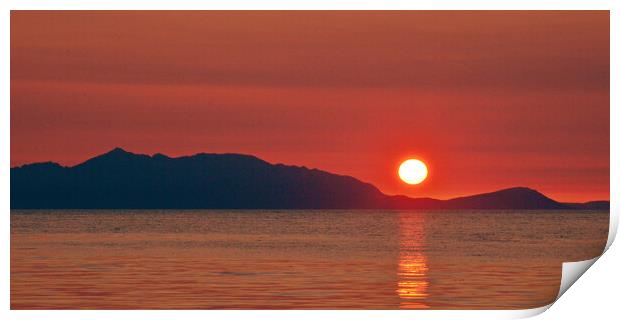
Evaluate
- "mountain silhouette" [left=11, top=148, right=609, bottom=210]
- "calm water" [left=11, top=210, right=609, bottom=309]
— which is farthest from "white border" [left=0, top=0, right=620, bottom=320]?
"mountain silhouette" [left=11, top=148, right=609, bottom=210]

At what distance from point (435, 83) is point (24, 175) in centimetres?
1239

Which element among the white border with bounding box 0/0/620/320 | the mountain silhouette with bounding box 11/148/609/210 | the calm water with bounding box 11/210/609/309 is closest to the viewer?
the white border with bounding box 0/0/620/320

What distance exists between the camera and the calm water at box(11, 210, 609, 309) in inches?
279

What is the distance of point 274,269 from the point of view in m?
10.9

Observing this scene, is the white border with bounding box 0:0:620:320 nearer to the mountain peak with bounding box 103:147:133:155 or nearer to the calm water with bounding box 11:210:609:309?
the calm water with bounding box 11:210:609:309

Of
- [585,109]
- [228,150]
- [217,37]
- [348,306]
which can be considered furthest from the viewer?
[228,150]

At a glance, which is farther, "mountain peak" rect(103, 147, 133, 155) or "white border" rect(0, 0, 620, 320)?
"mountain peak" rect(103, 147, 133, 155)

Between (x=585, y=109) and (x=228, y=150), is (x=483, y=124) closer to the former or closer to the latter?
(x=585, y=109)

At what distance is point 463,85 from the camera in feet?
92.7

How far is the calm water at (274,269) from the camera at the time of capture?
708 cm
